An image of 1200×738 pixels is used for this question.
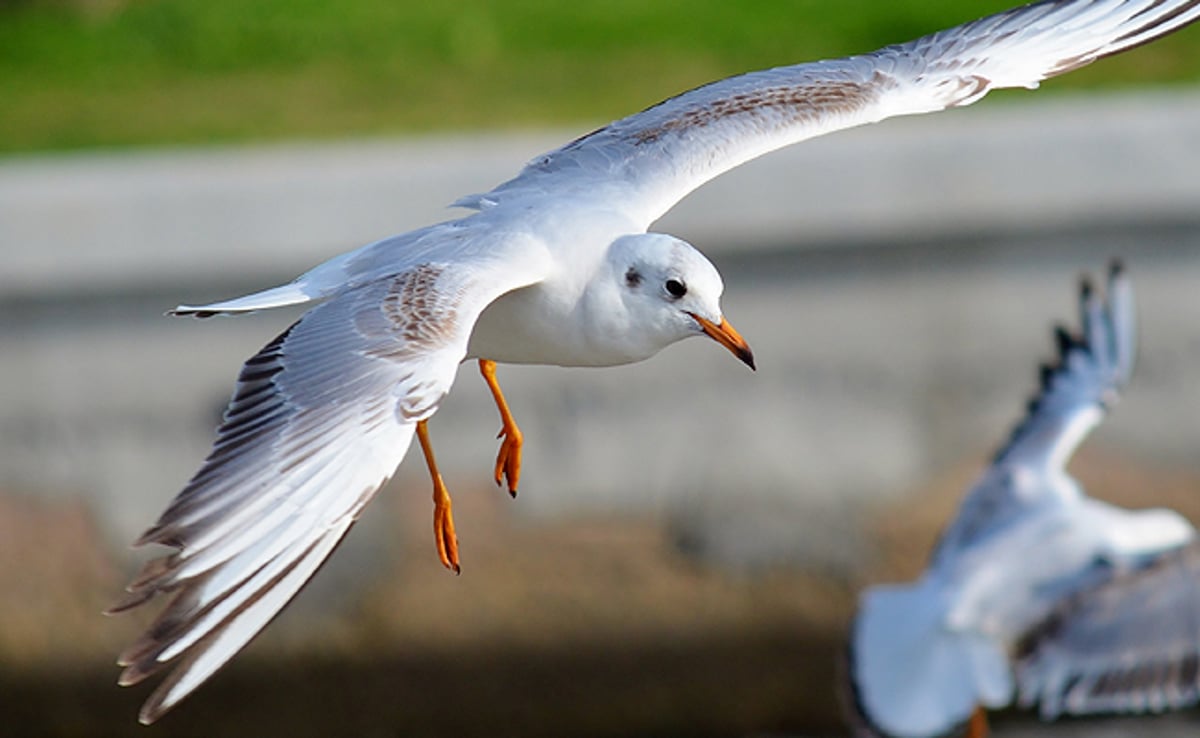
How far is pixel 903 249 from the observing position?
19.8 ft

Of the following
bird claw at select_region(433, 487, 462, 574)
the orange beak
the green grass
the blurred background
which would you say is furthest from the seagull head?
the green grass

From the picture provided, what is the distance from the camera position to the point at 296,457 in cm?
241

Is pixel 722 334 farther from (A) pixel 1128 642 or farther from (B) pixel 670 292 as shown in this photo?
(A) pixel 1128 642

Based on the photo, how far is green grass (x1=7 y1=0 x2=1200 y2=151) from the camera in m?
6.62

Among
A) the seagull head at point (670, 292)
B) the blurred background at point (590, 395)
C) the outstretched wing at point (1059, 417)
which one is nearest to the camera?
the seagull head at point (670, 292)

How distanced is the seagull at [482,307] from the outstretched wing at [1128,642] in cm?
176

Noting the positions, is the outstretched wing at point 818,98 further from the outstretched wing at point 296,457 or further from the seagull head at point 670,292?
the outstretched wing at point 296,457

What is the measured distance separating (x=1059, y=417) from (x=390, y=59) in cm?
300

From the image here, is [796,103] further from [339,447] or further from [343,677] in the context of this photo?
[343,677]

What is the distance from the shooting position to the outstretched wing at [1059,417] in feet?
16.3

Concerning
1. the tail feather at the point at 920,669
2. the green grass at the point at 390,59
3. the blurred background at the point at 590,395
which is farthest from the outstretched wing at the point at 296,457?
the green grass at the point at 390,59

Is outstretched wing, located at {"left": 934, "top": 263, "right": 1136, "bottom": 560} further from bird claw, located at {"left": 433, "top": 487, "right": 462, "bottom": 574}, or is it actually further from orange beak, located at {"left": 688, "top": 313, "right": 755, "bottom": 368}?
bird claw, located at {"left": 433, "top": 487, "right": 462, "bottom": 574}

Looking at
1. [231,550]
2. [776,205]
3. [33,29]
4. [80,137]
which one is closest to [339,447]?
[231,550]

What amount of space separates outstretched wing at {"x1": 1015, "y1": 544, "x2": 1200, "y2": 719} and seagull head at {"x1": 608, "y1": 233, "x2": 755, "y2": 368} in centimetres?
231
